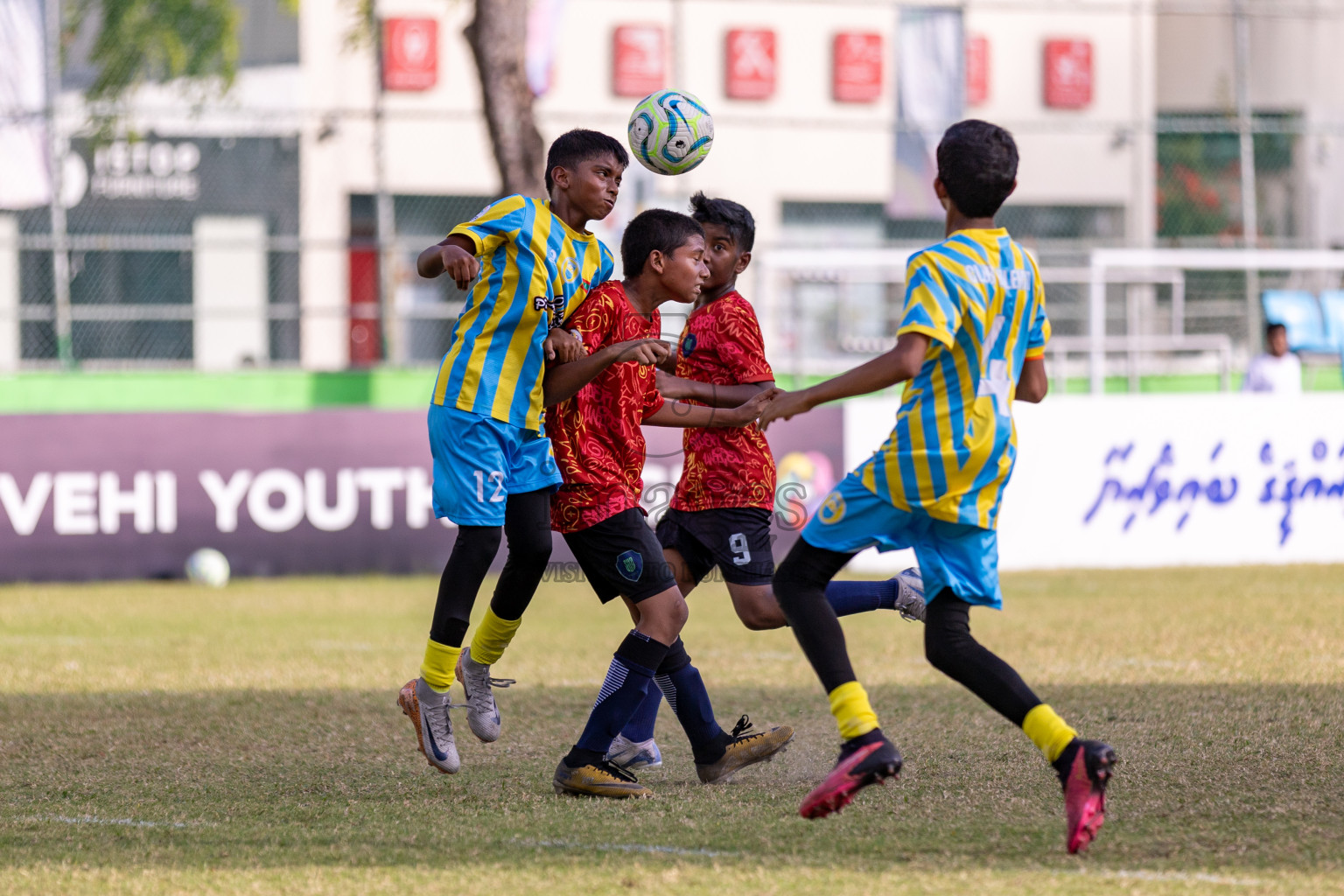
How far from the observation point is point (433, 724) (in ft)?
16.9

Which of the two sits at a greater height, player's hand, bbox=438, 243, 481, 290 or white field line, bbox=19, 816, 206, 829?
player's hand, bbox=438, 243, 481, 290

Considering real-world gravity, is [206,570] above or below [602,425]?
below

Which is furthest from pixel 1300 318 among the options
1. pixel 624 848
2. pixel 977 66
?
pixel 624 848

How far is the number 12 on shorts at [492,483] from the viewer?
5066 millimetres

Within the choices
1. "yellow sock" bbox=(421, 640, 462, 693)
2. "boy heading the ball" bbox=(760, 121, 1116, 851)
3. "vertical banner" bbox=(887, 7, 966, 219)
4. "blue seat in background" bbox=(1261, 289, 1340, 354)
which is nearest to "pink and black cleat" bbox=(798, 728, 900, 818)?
"boy heading the ball" bbox=(760, 121, 1116, 851)

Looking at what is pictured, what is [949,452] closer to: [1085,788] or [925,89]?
[1085,788]

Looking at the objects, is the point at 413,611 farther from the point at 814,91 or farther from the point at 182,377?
the point at 814,91

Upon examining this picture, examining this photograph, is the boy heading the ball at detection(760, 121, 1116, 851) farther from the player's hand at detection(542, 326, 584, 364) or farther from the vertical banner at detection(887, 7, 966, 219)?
the vertical banner at detection(887, 7, 966, 219)

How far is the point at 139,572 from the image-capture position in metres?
12.0

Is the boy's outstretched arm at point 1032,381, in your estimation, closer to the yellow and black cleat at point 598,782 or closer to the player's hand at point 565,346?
the player's hand at point 565,346

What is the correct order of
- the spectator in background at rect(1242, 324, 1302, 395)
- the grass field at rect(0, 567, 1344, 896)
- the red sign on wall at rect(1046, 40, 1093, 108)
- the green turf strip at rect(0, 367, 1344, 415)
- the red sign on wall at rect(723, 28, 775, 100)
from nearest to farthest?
the grass field at rect(0, 567, 1344, 896), the green turf strip at rect(0, 367, 1344, 415), the spectator in background at rect(1242, 324, 1302, 395), the red sign on wall at rect(723, 28, 775, 100), the red sign on wall at rect(1046, 40, 1093, 108)

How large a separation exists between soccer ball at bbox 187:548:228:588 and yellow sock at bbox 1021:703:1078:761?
860 centimetres

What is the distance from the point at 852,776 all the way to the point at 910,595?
1.41 metres

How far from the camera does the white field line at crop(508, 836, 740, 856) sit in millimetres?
4199
